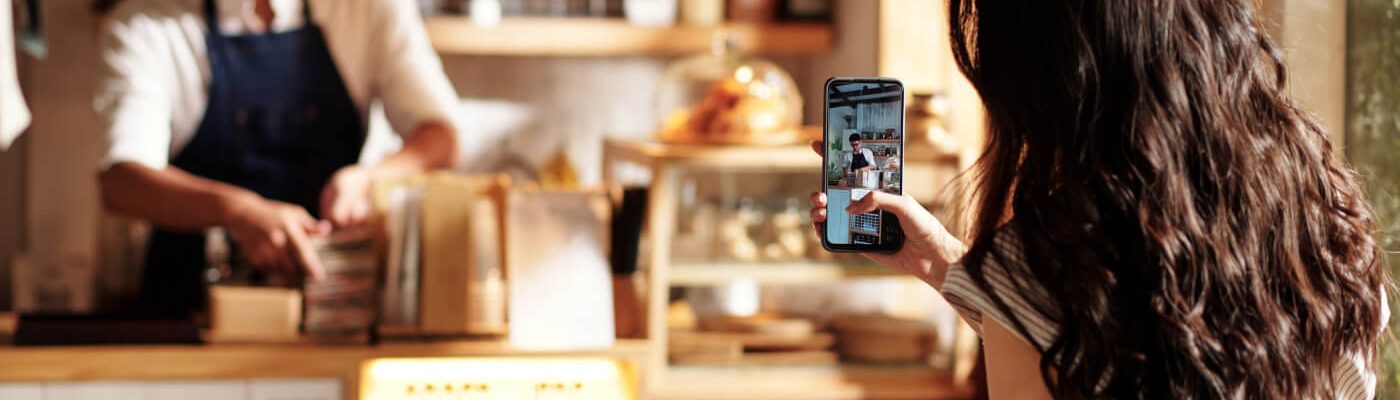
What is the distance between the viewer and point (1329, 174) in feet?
3.72

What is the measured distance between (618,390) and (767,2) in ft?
4.42

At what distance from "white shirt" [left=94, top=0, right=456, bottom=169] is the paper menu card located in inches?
29.3

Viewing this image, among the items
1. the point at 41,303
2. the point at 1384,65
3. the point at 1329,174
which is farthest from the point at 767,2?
the point at 1329,174

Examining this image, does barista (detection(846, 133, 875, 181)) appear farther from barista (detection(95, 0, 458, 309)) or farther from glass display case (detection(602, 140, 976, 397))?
barista (detection(95, 0, 458, 309))

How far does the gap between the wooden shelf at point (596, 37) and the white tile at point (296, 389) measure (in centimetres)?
123

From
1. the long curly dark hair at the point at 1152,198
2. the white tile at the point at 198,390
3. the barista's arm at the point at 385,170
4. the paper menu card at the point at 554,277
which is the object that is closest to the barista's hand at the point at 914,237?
the long curly dark hair at the point at 1152,198

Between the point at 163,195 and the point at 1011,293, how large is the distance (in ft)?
7.10

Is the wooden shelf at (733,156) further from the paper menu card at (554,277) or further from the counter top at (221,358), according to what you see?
the counter top at (221,358)

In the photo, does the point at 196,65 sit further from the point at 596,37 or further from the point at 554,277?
the point at 554,277

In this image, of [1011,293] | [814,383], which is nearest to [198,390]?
[814,383]

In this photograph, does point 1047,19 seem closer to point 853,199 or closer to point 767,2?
point 853,199

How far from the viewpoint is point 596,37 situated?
332 centimetres

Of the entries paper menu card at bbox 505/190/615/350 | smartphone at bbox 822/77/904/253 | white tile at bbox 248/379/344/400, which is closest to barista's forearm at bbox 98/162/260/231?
white tile at bbox 248/379/344/400

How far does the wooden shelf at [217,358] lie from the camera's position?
2209mm
